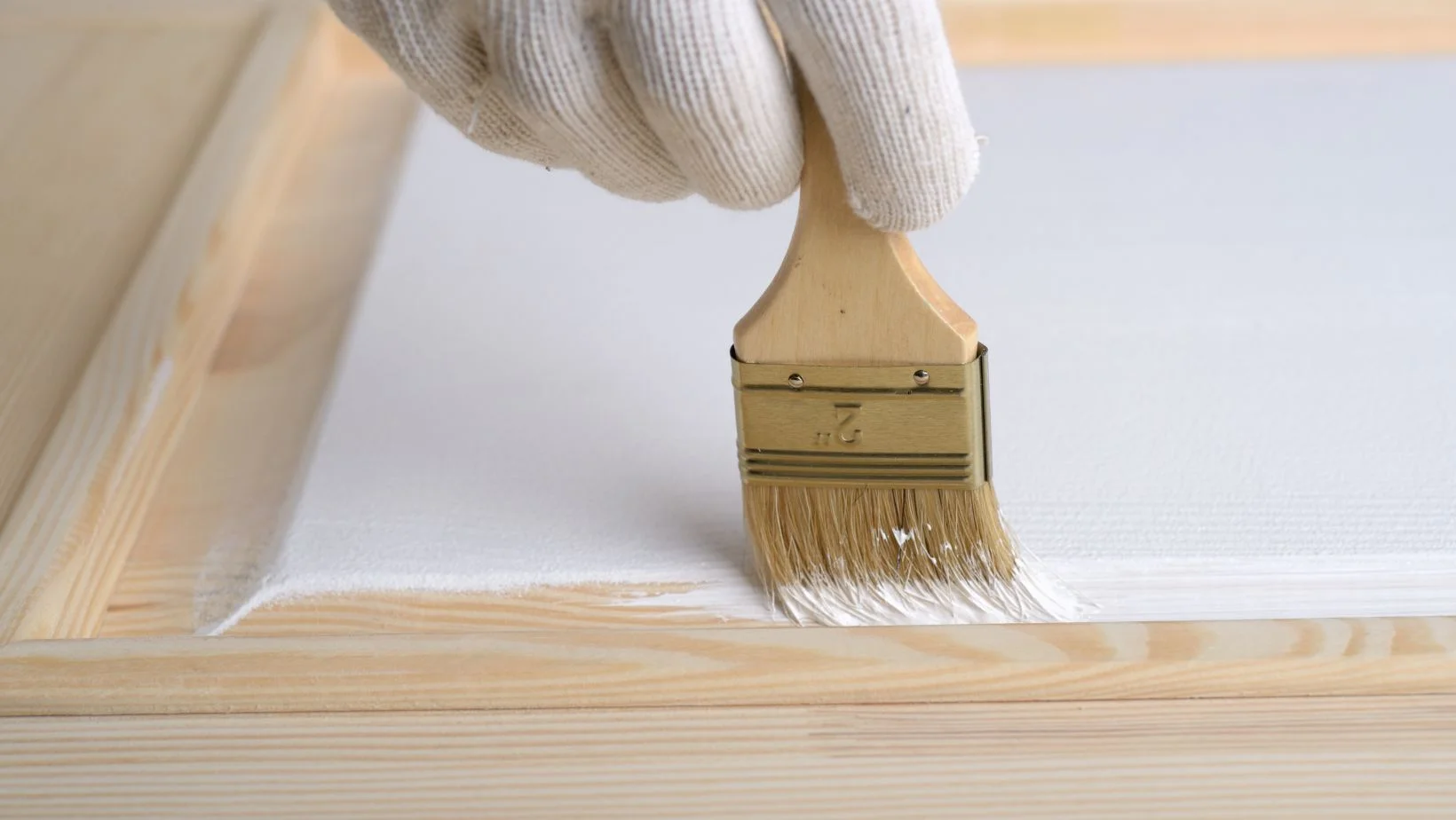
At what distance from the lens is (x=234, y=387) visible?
112cm

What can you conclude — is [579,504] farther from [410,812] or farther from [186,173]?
[186,173]

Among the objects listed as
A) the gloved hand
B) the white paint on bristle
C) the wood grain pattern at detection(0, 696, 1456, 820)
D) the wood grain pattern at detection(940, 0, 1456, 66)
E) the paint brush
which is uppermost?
the wood grain pattern at detection(940, 0, 1456, 66)

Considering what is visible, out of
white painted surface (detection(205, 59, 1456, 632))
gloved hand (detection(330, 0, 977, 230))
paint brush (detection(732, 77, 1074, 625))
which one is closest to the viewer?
gloved hand (detection(330, 0, 977, 230))

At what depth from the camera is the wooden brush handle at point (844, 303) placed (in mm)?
764

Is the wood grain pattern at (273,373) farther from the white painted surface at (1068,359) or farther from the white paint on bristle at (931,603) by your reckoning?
the white paint on bristle at (931,603)

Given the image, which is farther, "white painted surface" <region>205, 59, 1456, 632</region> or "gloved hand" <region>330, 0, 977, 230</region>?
"white painted surface" <region>205, 59, 1456, 632</region>

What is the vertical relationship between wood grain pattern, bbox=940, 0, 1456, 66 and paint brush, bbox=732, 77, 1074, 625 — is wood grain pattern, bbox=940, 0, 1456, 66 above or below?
above

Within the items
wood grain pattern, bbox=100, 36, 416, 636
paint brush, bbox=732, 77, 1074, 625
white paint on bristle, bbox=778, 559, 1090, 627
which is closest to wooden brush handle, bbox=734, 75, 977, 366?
paint brush, bbox=732, 77, 1074, 625

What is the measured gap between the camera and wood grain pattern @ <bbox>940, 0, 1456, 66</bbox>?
1494mm

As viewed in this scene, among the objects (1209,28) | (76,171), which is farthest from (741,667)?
(1209,28)

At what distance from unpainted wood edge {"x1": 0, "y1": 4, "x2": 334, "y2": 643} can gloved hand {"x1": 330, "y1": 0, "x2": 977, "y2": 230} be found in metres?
0.35

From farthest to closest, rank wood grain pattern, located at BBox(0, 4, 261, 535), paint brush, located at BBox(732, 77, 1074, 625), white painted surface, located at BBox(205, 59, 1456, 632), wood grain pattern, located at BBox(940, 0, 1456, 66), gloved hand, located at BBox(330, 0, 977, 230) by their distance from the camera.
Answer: wood grain pattern, located at BBox(940, 0, 1456, 66)
wood grain pattern, located at BBox(0, 4, 261, 535)
white painted surface, located at BBox(205, 59, 1456, 632)
paint brush, located at BBox(732, 77, 1074, 625)
gloved hand, located at BBox(330, 0, 977, 230)

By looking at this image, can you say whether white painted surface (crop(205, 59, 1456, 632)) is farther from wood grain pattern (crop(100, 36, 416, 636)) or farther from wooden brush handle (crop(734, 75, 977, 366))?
wooden brush handle (crop(734, 75, 977, 366))

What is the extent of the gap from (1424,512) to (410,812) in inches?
23.3
